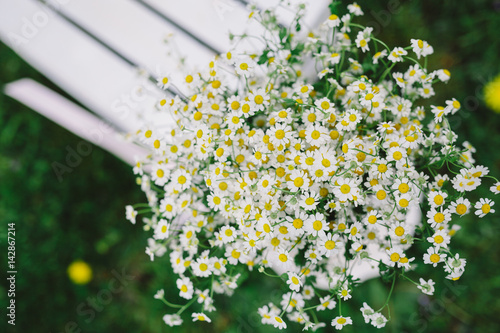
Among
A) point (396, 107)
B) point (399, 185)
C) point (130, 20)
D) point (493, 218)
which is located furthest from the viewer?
point (493, 218)

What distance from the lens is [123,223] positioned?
6.14ft

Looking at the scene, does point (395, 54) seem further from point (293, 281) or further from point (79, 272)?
point (79, 272)

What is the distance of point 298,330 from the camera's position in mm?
1461

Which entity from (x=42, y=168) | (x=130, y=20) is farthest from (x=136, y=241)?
(x=130, y=20)

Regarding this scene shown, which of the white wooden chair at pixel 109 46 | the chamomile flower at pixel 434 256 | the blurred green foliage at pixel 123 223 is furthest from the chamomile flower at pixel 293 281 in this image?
the blurred green foliage at pixel 123 223

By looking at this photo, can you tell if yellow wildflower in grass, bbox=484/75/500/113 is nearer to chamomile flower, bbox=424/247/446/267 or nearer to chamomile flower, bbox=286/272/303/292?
chamomile flower, bbox=424/247/446/267

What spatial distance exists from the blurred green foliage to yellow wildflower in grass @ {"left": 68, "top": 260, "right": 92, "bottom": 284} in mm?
29

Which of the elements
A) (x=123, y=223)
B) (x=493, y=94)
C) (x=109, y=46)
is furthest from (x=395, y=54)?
(x=123, y=223)

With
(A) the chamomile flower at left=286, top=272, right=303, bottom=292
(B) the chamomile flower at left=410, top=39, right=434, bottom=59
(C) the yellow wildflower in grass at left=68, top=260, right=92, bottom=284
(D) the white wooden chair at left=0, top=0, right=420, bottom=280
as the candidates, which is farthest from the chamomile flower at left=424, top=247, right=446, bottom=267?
(C) the yellow wildflower in grass at left=68, top=260, right=92, bottom=284

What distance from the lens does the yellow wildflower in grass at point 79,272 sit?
6.01 feet

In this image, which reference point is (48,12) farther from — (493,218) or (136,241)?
(493,218)

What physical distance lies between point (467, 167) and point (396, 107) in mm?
182

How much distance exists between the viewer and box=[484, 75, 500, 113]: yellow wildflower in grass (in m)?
1.70

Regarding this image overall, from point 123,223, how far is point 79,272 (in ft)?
0.96
